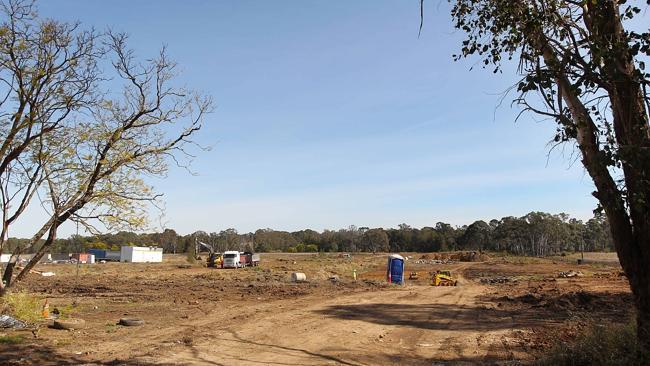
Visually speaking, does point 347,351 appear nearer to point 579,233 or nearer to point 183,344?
point 183,344

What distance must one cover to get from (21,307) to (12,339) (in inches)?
104

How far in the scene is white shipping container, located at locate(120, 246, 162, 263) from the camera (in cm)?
9025

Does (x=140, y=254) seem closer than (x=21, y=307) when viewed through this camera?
No

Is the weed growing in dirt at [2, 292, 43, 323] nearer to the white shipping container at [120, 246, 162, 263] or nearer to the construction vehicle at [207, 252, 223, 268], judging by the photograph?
the construction vehicle at [207, 252, 223, 268]

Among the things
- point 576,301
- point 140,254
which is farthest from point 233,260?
point 576,301

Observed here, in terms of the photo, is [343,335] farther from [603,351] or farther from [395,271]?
[395,271]

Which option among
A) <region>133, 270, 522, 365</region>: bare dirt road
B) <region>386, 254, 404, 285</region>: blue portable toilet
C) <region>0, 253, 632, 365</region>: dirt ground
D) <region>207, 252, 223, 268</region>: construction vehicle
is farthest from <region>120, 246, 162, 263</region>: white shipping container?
<region>133, 270, 522, 365</region>: bare dirt road

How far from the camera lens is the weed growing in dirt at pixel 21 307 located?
1315 centimetres

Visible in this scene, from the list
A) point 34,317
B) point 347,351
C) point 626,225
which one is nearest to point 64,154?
point 34,317

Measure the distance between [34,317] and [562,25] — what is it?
14.3 meters

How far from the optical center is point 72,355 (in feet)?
32.6

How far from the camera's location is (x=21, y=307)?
1320cm

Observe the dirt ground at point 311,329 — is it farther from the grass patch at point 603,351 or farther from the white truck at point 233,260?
the white truck at point 233,260

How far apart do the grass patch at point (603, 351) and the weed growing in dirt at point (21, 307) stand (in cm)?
1260
